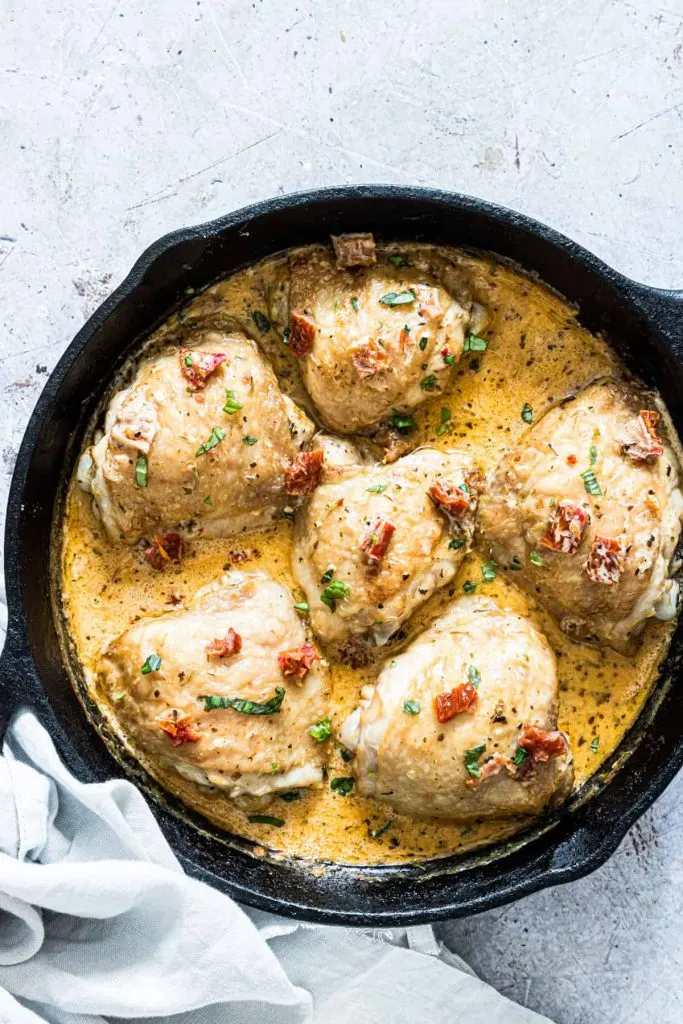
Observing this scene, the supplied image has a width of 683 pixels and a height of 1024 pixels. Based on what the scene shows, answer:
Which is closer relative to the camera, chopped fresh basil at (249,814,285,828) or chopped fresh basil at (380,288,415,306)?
chopped fresh basil at (380,288,415,306)

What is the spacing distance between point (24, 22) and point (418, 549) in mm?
2275

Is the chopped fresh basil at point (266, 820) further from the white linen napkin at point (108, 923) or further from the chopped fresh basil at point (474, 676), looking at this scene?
the chopped fresh basil at point (474, 676)

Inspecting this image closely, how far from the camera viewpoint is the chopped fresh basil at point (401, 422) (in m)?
3.27

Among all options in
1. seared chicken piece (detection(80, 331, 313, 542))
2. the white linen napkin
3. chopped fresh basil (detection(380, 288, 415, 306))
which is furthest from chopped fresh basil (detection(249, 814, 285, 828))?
chopped fresh basil (detection(380, 288, 415, 306))

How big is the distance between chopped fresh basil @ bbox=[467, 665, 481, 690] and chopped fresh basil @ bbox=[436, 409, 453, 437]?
2.57 ft

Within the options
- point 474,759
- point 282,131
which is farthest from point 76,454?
point 474,759

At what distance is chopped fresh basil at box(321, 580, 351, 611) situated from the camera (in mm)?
3119

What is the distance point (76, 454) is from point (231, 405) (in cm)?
63

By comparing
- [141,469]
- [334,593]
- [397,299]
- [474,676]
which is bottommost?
[474,676]

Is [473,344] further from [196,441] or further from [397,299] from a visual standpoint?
[196,441]

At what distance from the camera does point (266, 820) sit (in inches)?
130

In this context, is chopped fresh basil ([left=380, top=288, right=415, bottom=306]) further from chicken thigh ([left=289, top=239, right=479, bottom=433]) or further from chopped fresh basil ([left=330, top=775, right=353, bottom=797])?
chopped fresh basil ([left=330, top=775, right=353, bottom=797])

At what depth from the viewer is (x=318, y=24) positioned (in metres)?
3.47

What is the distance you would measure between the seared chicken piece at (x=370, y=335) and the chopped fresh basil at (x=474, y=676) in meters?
0.84
